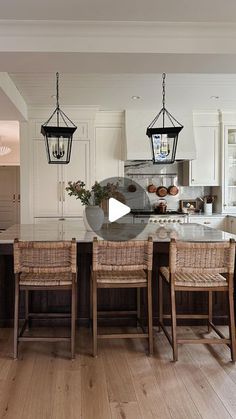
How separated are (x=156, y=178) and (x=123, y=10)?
4215 mm

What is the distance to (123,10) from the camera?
8.27 ft

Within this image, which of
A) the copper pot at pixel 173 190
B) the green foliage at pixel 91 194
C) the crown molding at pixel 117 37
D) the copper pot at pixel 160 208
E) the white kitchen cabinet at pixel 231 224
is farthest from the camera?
the copper pot at pixel 173 190

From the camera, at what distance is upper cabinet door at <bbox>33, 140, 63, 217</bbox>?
588cm

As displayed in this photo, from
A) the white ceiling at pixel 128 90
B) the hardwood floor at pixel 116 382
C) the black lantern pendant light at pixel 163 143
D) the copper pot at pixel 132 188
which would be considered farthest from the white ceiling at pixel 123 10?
the copper pot at pixel 132 188

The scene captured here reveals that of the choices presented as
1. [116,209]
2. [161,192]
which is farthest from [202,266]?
[161,192]

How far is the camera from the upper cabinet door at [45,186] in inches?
232

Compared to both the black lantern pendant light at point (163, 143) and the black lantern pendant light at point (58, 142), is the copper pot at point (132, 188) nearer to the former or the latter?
the black lantern pendant light at point (58, 142)

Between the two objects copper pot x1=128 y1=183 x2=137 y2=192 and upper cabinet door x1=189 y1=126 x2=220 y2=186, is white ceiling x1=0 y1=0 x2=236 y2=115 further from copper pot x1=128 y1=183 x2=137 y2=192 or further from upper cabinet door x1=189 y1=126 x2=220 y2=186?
copper pot x1=128 y1=183 x2=137 y2=192

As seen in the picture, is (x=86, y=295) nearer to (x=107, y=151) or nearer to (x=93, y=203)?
(x=93, y=203)

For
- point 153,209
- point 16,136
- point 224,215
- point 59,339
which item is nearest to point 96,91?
point 153,209

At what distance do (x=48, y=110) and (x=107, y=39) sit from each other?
3.20 metres

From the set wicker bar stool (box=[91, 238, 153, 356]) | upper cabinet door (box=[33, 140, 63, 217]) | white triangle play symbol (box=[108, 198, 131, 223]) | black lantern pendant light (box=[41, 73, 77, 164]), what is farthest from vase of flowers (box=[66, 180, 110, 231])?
upper cabinet door (box=[33, 140, 63, 217])

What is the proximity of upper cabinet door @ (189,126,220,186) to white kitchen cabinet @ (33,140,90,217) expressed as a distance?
1764 mm

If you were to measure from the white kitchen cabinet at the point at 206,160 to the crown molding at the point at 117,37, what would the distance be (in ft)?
11.0
